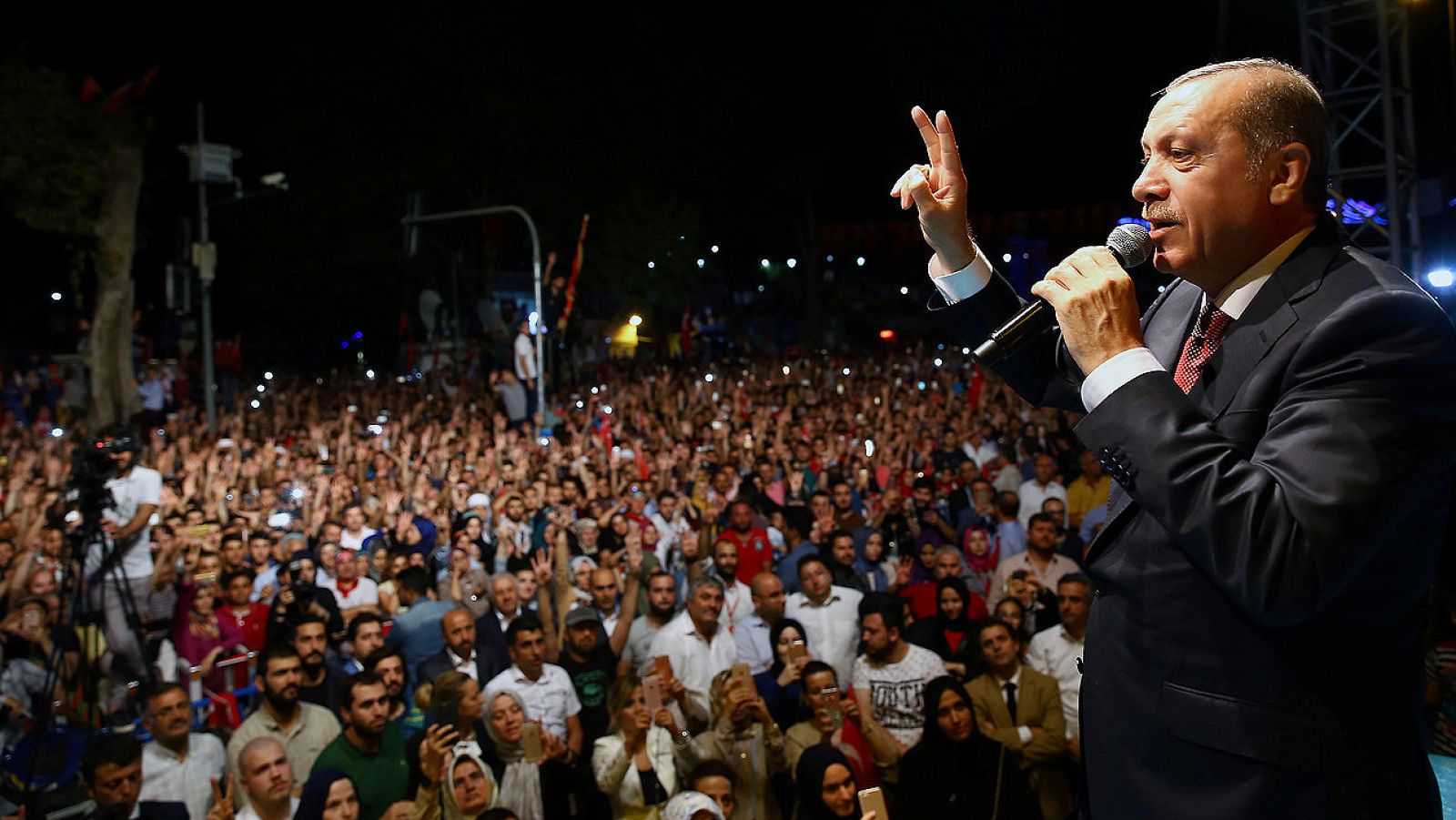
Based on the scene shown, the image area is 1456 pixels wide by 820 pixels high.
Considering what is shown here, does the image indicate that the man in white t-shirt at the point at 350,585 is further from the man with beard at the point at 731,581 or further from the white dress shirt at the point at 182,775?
the white dress shirt at the point at 182,775

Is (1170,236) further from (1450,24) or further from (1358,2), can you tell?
(1450,24)

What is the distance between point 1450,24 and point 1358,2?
9.90 feet

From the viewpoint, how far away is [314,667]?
18.5 ft

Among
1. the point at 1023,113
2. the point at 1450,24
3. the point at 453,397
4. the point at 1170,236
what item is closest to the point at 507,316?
the point at 453,397

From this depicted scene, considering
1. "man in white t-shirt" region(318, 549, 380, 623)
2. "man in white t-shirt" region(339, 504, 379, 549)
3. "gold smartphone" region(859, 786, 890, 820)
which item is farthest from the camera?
"man in white t-shirt" region(339, 504, 379, 549)

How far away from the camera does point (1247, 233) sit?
4.29 feet

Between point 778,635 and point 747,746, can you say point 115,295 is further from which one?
point 747,746

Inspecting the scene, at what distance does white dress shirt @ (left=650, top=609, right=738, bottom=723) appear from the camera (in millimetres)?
5852

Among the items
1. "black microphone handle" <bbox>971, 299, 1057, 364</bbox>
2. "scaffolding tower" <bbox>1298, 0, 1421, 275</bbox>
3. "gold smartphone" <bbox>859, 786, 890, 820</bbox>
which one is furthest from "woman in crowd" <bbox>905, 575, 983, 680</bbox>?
"black microphone handle" <bbox>971, 299, 1057, 364</bbox>

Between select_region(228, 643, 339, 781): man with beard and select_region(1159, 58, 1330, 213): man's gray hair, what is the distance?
4.73 meters

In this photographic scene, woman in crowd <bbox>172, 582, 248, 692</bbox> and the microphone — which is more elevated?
the microphone

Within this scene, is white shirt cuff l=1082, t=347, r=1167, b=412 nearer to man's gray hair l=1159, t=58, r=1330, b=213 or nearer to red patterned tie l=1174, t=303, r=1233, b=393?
red patterned tie l=1174, t=303, r=1233, b=393

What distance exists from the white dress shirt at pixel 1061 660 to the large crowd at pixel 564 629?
2 cm

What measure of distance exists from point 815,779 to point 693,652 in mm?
1651
